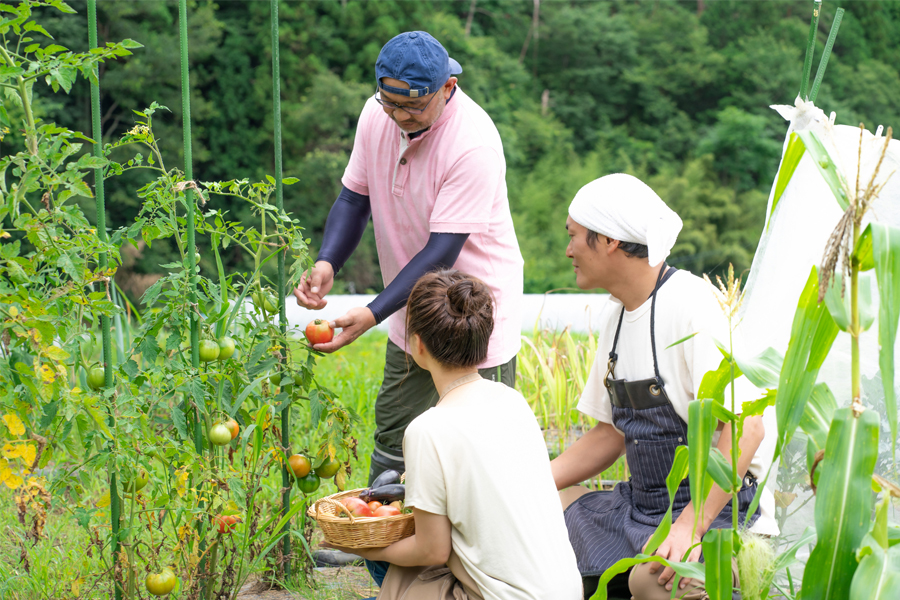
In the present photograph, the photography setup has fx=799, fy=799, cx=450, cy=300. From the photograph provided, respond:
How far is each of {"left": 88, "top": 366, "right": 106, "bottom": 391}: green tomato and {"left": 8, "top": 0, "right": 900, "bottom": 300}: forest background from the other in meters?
9.17

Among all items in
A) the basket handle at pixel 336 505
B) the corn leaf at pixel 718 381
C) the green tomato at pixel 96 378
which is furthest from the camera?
the green tomato at pixel 96 378

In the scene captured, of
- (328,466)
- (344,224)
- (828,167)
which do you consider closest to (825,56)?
(828,167)

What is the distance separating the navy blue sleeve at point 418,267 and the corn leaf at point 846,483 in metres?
1.18

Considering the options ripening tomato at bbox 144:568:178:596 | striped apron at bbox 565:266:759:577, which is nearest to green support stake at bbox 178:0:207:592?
ripening tomato at bbox 144:568:178:596

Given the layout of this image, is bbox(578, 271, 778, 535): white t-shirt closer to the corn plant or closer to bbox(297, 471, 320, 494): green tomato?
bbox(297, 471, 320, 494): green tomato

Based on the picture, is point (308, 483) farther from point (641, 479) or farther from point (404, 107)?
point (404, 107)

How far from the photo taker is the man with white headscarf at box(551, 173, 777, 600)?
1873 millimetres

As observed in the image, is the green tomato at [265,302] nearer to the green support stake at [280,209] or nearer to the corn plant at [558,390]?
the green support stake at [280,209]

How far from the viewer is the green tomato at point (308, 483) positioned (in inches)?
83.9

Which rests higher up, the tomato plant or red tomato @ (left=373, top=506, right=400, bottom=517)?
the tomato plant

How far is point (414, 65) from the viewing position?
2.03 m

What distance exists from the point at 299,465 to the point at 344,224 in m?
0.77

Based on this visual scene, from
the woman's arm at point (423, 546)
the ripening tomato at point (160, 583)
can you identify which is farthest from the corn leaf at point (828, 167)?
the ripening tomato at point (160, 583)

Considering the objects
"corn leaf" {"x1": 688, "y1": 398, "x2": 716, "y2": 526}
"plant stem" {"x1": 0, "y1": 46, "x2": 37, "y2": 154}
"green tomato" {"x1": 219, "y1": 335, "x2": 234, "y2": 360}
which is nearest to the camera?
"corn leaf" {"x1": 688, "y1": 398, "x2": 716, "y2": 526}
